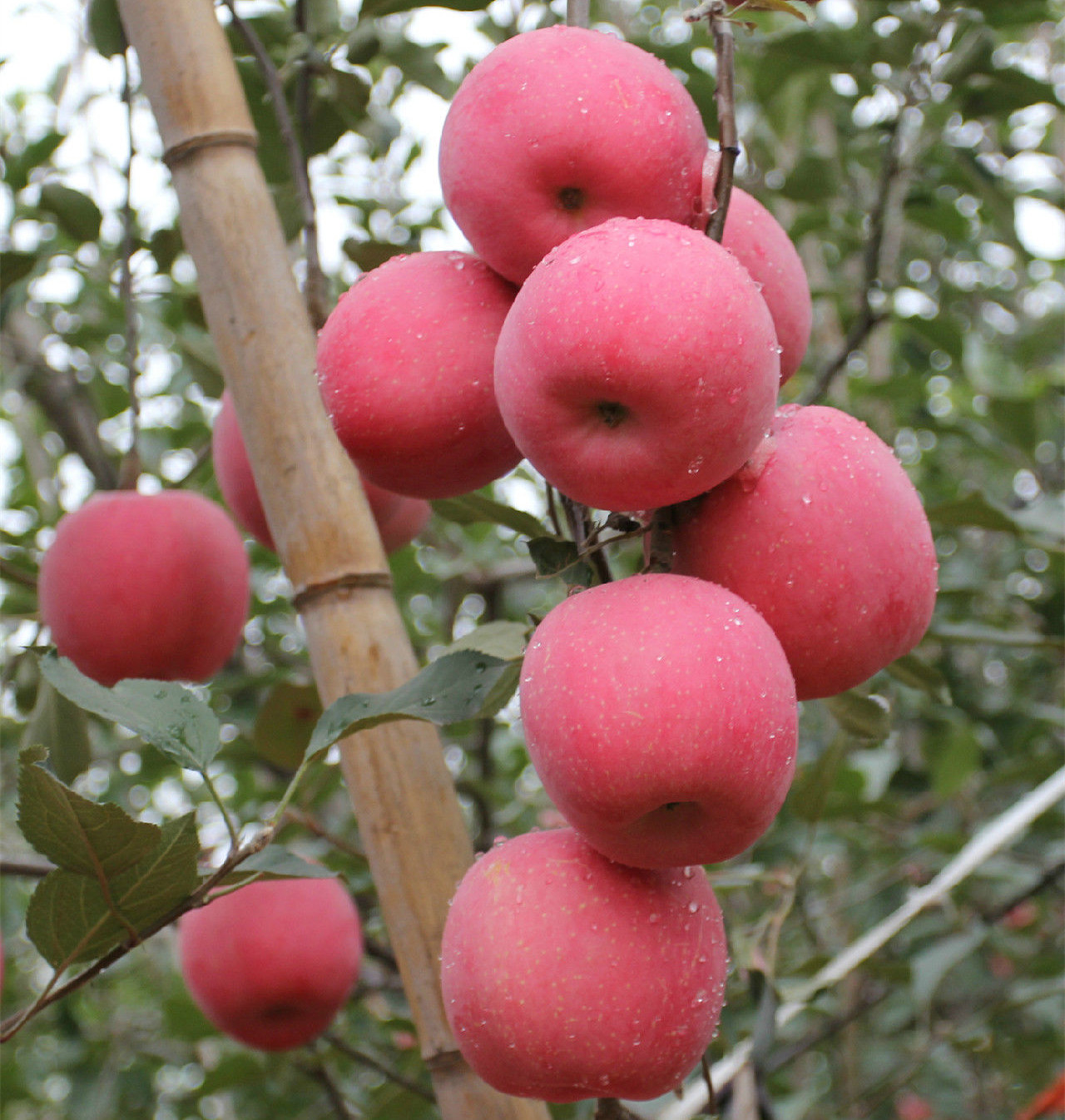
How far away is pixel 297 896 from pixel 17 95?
6.82 feet

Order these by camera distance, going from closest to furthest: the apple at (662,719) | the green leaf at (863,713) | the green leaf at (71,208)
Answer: the apple at (662,719) → the green leaf at (863,713) → the green leaf at (71,208)

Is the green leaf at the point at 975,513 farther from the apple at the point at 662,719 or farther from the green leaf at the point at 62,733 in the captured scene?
the green leaf at the point at 62,733

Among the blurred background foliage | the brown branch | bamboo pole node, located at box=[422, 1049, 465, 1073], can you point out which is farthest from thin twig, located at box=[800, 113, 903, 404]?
bamboo pole node, located at box=[422, 1049, 465, 1073]

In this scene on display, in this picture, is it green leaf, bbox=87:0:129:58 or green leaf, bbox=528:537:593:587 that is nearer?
green leaf, bbox=528:537:593:587

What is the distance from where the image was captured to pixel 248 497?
973 mm

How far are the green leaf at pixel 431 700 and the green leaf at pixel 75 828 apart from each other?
97 millimetres

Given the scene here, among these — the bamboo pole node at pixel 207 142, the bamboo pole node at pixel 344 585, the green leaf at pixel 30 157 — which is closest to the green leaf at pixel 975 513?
the bamboo pole node at pixel 344 585

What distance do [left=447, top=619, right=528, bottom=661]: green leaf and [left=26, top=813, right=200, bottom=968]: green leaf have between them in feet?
0.60

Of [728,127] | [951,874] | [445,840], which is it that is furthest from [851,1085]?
[728,127]

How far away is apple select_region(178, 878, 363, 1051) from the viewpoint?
1109 millimetres

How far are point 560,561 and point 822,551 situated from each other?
0.40 ft

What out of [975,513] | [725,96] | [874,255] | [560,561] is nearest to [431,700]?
[560,561]

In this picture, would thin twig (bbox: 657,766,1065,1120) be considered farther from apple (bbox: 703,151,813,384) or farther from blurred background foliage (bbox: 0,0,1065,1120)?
apple (bbox: 703,151,813,384)

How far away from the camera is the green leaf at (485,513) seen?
70cm
